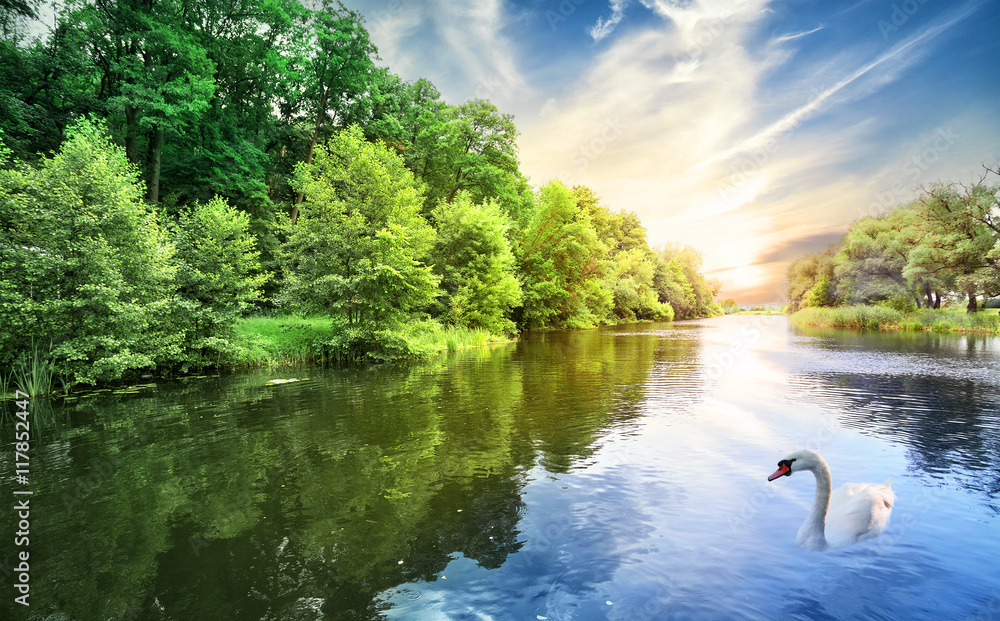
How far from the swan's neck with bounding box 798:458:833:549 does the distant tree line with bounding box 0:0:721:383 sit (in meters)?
16.9

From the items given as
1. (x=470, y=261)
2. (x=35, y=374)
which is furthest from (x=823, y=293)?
(x=35, y=374)

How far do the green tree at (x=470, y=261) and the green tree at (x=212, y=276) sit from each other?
14088mm

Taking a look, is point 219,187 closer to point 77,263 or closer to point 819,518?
point 77,263

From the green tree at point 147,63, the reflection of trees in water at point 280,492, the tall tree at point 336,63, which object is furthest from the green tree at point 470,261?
the reflection of trees in water at point 280,492

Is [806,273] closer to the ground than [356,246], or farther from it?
farther from it

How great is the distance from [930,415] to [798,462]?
913 cm

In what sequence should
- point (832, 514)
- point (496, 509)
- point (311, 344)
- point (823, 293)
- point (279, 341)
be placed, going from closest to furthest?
point (832, 514)
point (496, 509)
point (279, 341)
point (311, 344)
point (823, 293)

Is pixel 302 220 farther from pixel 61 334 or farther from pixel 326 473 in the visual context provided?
pixel 326 473

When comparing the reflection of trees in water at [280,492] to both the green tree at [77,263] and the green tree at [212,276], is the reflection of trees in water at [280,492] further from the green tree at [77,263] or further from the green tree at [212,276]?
the green tree at [212,276]

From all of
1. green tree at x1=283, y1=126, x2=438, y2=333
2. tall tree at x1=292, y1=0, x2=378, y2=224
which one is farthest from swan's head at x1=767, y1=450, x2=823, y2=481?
tall tree at x1=292, y1=0, x2=378, y2=224

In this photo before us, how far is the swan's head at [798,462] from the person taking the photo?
16.1 feet

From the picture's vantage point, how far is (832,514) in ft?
17.0

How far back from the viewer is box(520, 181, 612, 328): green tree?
45594 mm

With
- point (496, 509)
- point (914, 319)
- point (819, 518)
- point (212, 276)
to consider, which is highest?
point (212, 276)
